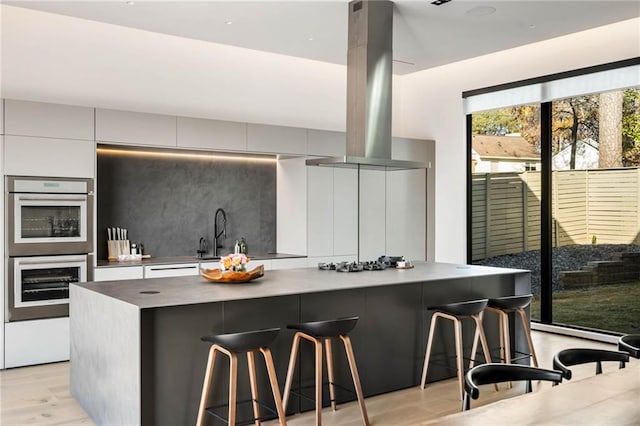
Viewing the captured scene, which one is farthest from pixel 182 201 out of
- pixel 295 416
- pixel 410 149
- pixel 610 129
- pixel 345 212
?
pixel 610 129

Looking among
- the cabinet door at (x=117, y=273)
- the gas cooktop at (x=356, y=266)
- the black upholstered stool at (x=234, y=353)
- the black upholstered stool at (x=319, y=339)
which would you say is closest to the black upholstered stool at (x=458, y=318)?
the gas cooktop at (x=356, y=266)

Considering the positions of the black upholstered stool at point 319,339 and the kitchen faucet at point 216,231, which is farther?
the kitchen faucet at point 216,231

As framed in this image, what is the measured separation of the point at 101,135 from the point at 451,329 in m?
3.58

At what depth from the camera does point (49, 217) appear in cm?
527

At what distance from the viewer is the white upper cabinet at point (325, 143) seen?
699cm

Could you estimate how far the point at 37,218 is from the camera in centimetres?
520

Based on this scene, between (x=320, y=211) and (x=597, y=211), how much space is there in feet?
10.0

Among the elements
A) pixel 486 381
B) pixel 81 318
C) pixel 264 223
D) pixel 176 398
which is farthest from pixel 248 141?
pixel 486 381

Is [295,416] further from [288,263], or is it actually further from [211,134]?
[211,134]

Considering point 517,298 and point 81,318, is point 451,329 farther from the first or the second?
point 81,318

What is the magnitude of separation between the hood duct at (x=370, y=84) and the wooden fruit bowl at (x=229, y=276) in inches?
53.1

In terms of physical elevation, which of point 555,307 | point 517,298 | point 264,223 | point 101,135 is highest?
point 101,135

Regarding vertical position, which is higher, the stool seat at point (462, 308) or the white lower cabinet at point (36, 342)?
the stool seat at point (462, 308)

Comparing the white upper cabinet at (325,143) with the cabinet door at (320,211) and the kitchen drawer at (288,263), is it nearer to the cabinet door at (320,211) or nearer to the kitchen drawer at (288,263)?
the cabinet door at (320,211)
